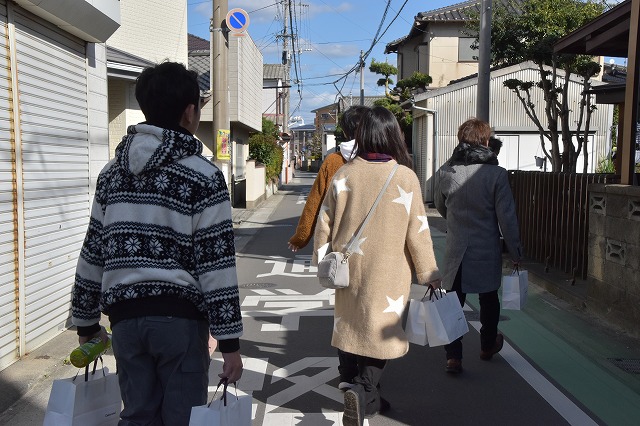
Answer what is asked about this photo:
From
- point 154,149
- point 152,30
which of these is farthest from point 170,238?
point 152,30

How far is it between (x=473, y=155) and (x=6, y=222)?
3537mm

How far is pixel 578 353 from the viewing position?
582 cm

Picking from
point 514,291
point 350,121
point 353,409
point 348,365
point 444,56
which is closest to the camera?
point 353,409

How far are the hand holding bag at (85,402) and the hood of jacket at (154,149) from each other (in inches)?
33.5

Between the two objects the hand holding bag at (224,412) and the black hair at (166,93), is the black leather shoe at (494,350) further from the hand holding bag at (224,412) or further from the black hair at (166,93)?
the black hair at (166,93)

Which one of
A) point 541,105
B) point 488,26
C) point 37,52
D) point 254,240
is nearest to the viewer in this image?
point 37,52

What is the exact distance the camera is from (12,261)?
519cm

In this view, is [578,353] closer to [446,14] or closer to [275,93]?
[446,14]

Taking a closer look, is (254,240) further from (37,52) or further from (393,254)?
(393,254)

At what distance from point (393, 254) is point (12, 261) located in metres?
3.11

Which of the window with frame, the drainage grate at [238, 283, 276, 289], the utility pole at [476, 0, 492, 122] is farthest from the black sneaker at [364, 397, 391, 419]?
the window with frame

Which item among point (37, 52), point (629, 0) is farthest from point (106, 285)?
point (629, 0)

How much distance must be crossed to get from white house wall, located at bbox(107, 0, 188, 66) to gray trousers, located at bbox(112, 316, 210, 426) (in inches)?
510

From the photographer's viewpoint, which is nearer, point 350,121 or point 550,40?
point 350,121
